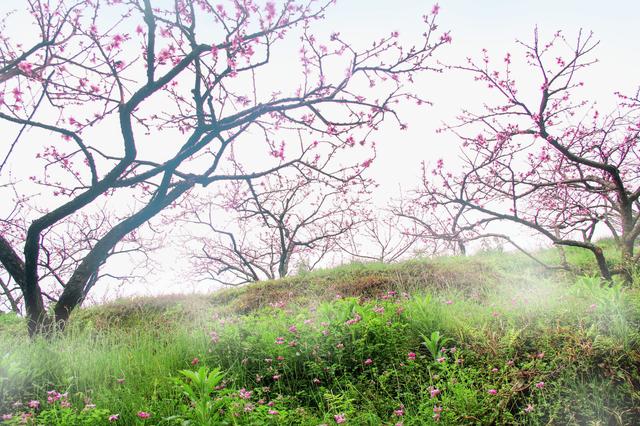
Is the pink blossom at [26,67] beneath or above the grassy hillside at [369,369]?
above

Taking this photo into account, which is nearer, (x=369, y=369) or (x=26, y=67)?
(x=369, y=369)

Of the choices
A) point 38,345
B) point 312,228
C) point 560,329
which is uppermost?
point 312,228

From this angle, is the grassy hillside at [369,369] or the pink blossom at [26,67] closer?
the grassy hillside at [369,369]

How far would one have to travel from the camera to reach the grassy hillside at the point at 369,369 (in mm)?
3268

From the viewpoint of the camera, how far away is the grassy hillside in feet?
10.7

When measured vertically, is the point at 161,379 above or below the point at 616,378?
above

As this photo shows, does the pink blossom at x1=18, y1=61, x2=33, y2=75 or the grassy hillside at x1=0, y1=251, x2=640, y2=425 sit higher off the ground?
the pink blossom at x1=18, y1=61, x2=33, y2=75

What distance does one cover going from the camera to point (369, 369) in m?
4.11

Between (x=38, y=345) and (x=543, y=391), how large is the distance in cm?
496

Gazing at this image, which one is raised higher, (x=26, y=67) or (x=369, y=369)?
(x=26, y=67)

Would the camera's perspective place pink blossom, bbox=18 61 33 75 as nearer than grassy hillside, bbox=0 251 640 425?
No

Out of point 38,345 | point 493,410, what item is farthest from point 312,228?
point 493,410

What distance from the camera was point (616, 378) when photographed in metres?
3.54

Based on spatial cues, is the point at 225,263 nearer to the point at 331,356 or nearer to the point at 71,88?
the point at 71,88
